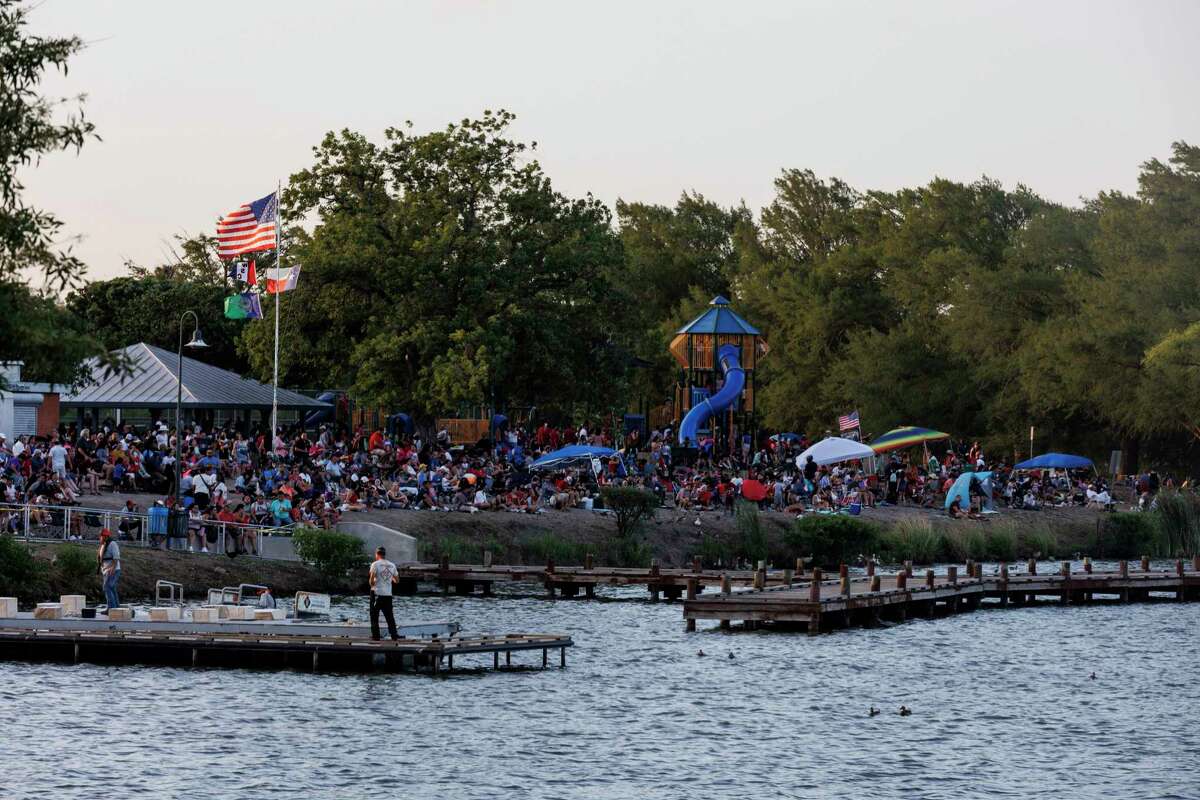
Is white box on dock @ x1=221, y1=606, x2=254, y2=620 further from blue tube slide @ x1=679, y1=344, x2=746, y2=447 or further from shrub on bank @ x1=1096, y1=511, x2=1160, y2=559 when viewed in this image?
shrub on bank @ x1=1096, y1=511, x2=1160, y2=559

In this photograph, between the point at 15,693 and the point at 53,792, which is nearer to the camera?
the point at 53,792

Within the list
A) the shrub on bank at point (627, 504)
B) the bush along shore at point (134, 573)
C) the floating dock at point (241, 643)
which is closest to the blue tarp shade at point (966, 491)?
the shrub on bank at point (627, 504)

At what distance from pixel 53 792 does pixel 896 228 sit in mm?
78155

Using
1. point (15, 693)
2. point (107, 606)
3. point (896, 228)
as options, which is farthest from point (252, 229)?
point (896, 228)

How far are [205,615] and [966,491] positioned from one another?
1423 inches

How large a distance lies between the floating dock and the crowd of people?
328 inches

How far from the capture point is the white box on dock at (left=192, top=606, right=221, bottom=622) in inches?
1382

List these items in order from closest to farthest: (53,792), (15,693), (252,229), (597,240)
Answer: (53,792) → (15,693) → (252,229) → (597,240)

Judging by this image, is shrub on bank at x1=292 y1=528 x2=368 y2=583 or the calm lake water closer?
the calm lake water

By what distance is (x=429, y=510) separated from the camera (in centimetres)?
5219

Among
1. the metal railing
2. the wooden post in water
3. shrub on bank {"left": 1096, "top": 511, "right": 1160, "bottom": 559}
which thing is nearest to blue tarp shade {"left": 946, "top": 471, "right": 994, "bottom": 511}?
shrub on bank {"left": 1096, "top": 511, "right": 1160, "bottom": 559}

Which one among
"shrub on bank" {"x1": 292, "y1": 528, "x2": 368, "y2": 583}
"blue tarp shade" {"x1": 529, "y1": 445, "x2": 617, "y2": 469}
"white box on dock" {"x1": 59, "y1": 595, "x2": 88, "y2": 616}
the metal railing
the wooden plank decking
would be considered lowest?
the wooden plank decking

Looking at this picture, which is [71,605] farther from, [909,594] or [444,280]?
[444,280]

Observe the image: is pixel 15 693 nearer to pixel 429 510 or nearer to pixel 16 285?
pixel 16 285
